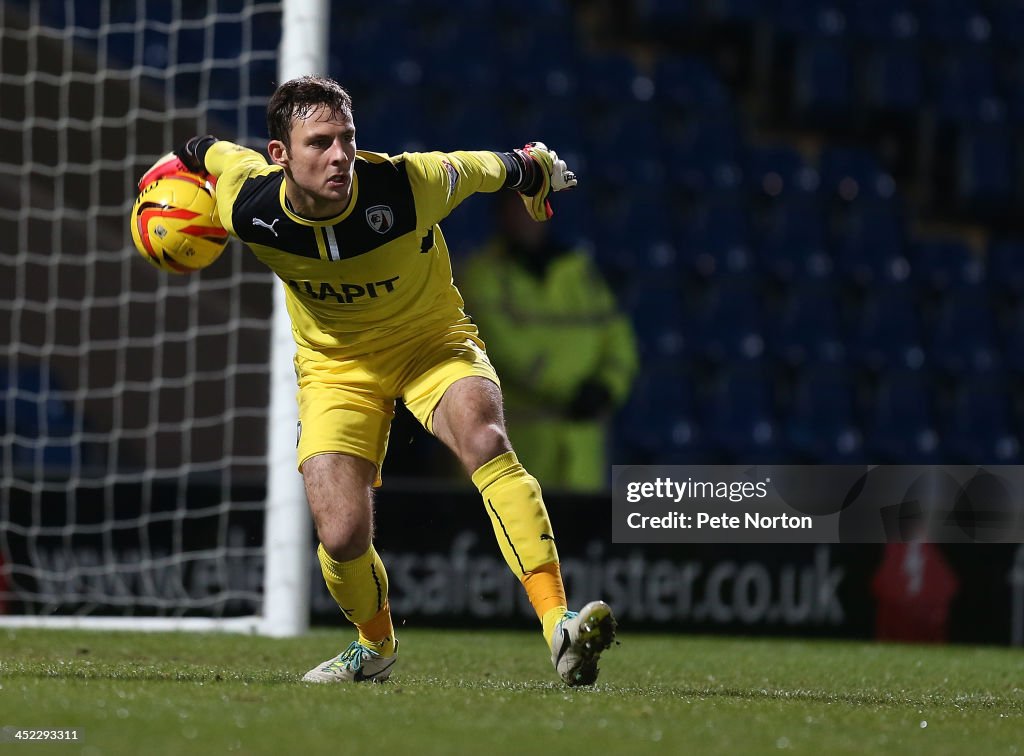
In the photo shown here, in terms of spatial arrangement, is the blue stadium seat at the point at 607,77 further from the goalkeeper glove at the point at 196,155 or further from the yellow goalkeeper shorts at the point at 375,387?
the yellow goalkeeper shorts at the point at 375,387

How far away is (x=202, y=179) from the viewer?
171 inches

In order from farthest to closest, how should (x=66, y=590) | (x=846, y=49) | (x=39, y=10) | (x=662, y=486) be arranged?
(x=846, y=49) < (x=39, y=10) < (x=662, y=486) < (x=66, y=590)

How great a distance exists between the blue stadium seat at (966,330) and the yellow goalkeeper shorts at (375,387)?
6515 millimetres

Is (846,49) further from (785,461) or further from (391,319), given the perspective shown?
(391,319)

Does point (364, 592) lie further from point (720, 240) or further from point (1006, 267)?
point (1006, 267)

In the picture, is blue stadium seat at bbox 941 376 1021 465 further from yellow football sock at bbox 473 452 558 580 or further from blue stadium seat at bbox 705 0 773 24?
yellow football sock at bbox 473 452 558 580

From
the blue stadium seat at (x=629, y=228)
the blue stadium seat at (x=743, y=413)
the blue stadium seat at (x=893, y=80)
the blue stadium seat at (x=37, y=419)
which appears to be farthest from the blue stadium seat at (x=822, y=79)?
the blue stadium seat at (x=37, y=419)

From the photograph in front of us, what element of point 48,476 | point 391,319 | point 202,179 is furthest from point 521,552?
point 48,476

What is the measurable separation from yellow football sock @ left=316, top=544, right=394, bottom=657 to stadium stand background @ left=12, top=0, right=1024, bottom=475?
170 inches

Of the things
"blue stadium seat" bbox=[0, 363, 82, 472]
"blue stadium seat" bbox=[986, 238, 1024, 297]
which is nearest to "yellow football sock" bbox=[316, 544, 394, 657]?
"blue stadium seat" bbox=[0, 363, 82, 472]

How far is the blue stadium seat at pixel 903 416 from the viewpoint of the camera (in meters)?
9.49

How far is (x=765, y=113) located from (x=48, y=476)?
6395 mm

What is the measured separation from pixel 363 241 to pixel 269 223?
25 centimetres

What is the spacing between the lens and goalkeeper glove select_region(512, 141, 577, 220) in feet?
14.2
